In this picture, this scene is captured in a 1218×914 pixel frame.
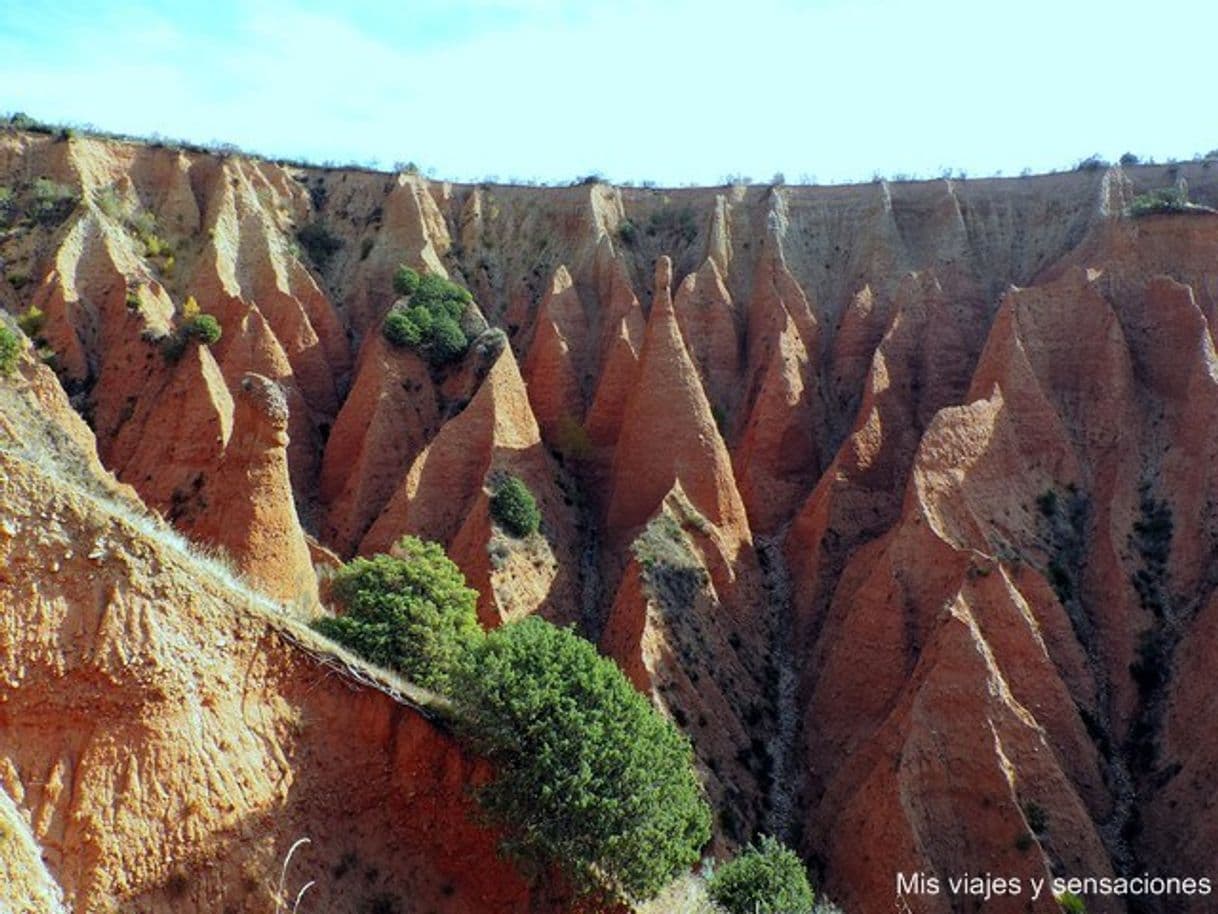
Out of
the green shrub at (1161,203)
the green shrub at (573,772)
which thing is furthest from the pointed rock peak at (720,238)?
the green shrub at (573,772)

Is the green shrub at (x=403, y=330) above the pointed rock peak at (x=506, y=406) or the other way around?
above

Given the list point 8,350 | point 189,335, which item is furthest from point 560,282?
point 8,350

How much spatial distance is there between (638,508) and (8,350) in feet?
63.2

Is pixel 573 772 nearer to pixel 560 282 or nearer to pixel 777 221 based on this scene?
pixel 560 282

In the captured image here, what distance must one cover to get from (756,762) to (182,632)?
17.9 meters

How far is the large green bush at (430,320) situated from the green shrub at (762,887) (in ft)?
81.6

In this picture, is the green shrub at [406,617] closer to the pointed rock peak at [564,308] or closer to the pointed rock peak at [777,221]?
the pointed rock peak at [564,308]

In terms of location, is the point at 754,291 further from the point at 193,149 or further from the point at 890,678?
the point at 193,149

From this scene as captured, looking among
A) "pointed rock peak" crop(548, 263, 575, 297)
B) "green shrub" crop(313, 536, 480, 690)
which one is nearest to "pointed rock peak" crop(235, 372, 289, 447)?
"green shrub" crop(313, 536, 480, 690)

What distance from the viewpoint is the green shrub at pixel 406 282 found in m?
43.0

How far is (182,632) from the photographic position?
15.5 meters

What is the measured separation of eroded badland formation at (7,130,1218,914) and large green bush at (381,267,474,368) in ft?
2.63

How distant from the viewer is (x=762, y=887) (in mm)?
19625

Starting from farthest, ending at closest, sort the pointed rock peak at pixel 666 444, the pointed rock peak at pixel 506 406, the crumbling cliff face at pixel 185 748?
the pointed rock peak at pixel 506 406 → the pointed rock peak at pixel 666 444 → the crumbling cliff face at pixel 185 748
